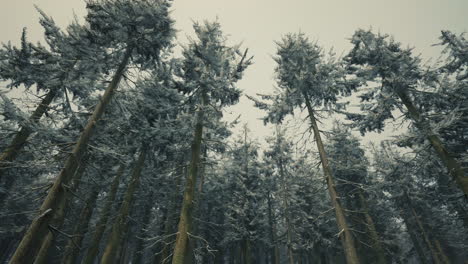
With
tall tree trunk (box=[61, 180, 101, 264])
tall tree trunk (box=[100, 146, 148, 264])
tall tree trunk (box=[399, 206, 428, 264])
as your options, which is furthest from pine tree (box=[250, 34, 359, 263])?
tall tree trunk (box=[399, 206, 428, 264])

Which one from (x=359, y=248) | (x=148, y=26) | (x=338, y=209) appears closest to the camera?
(x=338, y=209)

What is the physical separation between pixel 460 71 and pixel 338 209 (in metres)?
14.9

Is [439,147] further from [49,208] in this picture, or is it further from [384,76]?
[49,208]

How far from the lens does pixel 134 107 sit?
13602 millimetres

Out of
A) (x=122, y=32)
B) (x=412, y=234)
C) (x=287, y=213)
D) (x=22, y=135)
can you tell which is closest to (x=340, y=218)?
(x=287, y=213)

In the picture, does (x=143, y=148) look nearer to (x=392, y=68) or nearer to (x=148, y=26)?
(x=148, y=26)

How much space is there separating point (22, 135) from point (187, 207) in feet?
37.3

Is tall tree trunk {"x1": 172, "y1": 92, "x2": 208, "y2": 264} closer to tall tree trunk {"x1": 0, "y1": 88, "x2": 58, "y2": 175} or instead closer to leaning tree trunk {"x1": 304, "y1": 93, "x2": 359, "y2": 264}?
leaning tree trunk {"x1": 304, "y1": 93, "x2": 359, "y2": 264}

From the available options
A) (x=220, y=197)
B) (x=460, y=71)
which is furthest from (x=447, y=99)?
(x=220, y=197)

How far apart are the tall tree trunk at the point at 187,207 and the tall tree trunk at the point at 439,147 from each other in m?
11.2

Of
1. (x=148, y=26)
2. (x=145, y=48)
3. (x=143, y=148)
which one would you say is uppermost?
(x=148, y=26)

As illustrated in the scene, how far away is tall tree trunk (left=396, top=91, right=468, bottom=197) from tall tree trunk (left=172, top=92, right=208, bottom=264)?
1119 cm

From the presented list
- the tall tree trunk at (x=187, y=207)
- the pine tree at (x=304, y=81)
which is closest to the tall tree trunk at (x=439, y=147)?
the pine tree at (x=304, y=81)

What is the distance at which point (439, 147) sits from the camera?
11039 mm
